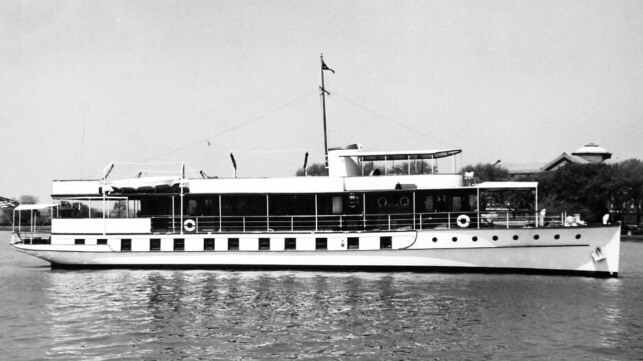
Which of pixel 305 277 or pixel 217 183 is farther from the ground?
pixel 217 183

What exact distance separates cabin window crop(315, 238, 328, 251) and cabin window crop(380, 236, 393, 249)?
2.76 meters

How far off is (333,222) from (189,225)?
297 inches

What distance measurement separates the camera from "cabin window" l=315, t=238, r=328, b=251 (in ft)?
110

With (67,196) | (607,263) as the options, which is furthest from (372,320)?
(67,196)

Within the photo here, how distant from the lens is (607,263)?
31.0 m

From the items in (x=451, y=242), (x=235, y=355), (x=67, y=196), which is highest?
(x=67, y=196)

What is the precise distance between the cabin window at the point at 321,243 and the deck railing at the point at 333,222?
75cm

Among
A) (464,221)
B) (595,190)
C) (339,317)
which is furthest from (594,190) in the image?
(339,317)

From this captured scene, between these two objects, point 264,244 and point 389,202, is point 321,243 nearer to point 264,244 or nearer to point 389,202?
point 264,244

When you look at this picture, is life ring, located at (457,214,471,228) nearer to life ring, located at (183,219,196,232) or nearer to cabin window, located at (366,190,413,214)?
cabin window, located at (366,190,413,214)

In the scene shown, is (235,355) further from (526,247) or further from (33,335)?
(526,247)

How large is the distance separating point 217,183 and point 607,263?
761 inches

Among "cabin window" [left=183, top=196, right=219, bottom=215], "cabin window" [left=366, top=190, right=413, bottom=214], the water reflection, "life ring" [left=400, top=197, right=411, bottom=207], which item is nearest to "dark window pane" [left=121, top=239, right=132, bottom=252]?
"cabin window" [left=183, top=196, right=219, bottom=215]

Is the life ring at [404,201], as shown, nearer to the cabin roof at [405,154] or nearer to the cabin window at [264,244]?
the cabin roof at [405,154]
